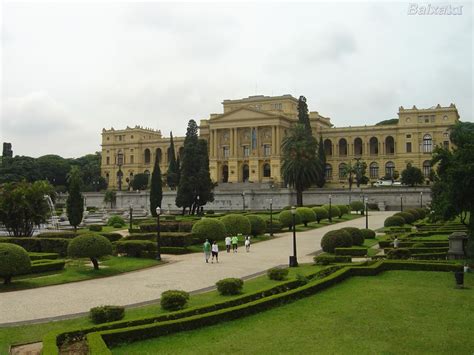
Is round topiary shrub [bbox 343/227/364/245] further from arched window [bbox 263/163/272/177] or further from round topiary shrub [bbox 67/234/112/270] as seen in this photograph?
arched window [bbox 263/163/272/177]

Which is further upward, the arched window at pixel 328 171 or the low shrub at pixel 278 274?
the arched window at pixel 328 171

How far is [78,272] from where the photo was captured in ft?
77.3

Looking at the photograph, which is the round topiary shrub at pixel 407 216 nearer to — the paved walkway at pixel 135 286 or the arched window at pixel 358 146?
the paved walkway at pixel 135 286

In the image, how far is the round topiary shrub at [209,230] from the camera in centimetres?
3300

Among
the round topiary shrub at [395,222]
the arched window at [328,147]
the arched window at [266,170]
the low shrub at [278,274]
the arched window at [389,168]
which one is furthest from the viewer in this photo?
the arched window at [328,147]

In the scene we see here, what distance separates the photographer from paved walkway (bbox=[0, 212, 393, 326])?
16234mm

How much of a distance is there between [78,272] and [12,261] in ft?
14.5

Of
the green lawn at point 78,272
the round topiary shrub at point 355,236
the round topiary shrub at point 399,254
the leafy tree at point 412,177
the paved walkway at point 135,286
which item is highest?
the leafy tree at point 412,177

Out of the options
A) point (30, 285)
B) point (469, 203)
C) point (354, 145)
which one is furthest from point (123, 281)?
point (354, 145)

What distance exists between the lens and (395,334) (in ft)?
39.8

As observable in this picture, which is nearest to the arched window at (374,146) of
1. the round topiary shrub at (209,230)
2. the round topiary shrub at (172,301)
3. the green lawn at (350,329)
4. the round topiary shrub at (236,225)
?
the round topiary shrub at (236,225)

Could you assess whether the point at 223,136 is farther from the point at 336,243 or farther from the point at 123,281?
the point at 123,281

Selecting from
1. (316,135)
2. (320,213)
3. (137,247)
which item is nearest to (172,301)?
(137,247)

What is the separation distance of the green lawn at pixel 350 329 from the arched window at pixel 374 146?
85.9 meters
